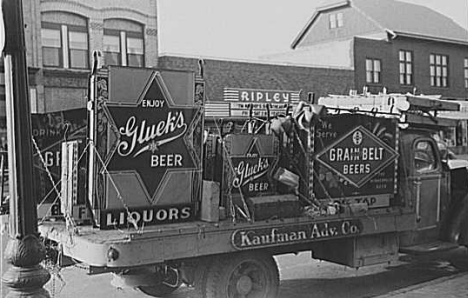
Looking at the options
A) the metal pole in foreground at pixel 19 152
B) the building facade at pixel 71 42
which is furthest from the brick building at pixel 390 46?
the metal pole in foreground at pixel 19 152

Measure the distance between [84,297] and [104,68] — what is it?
3.10 meters

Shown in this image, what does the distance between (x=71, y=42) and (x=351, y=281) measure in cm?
1700

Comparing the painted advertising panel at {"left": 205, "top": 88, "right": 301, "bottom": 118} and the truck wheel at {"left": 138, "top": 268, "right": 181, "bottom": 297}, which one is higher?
the painted advertising panel at {"left": 205, "top": 88, "right": 301, "bottom": 118}

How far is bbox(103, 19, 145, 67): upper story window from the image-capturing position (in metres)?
23.6

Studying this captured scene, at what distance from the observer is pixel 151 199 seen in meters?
6.08

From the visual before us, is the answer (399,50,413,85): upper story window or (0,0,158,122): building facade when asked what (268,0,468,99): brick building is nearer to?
(399,50,413,85): upper story window

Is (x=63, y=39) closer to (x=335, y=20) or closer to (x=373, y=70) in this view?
(x=373, y=70)

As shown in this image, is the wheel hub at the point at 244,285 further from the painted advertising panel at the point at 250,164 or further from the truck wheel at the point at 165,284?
the painted advertising panel at the point at 250,164

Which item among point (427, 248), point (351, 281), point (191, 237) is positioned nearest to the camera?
point (191, 237)

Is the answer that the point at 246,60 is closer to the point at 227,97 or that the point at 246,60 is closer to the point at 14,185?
the point at 227,97

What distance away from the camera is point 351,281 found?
333 inches

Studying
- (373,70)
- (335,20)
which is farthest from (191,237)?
(335,20)

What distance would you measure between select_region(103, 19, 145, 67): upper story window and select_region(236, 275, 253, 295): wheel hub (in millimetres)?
17593

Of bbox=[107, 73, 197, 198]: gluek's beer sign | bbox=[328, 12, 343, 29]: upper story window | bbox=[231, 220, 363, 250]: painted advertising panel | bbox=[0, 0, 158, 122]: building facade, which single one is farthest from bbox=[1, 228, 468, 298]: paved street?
bbox=[328, 12, 343, 29]: upper story window
